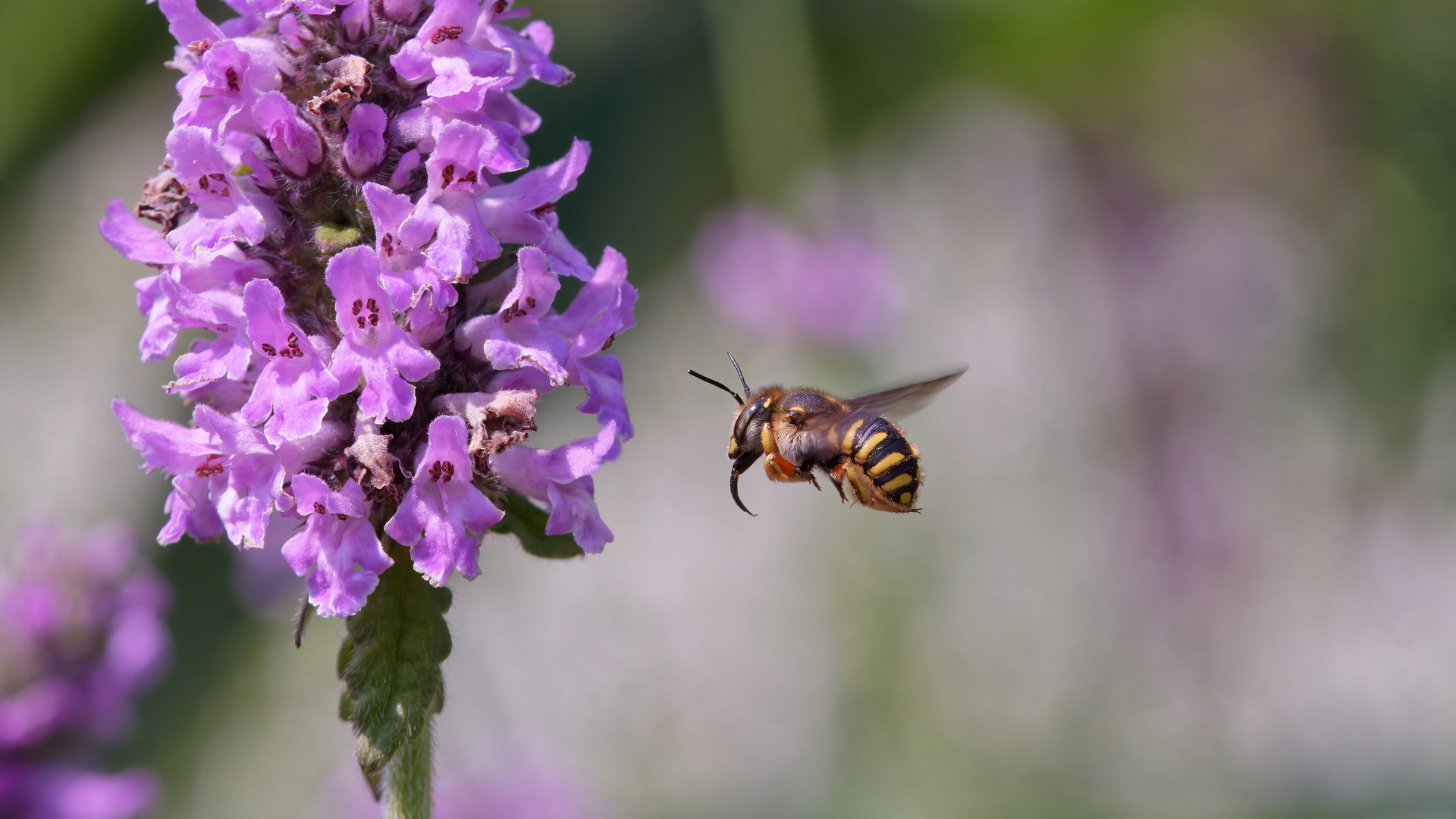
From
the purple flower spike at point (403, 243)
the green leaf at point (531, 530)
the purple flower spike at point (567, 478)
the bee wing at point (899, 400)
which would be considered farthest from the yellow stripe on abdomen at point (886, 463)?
the purple flower spike at point (403, 243)

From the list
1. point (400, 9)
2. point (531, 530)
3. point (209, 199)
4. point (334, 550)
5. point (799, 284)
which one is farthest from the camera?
point (799, 284)

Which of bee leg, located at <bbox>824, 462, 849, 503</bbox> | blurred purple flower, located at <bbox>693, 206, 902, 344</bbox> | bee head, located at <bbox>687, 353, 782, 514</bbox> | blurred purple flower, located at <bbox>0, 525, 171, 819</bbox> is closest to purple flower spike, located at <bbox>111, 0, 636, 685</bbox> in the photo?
bee head, located at <bbox>687, 353, 782, 514</bbox>

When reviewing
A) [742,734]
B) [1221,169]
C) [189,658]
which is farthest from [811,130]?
[189,658]

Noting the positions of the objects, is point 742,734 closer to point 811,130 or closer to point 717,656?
point 717,656

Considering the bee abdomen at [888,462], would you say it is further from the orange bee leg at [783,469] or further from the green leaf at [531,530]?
the green leaf at [531,530]

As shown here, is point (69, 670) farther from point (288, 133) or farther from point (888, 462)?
point (888, 462)

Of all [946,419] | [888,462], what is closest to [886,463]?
[888,462]
